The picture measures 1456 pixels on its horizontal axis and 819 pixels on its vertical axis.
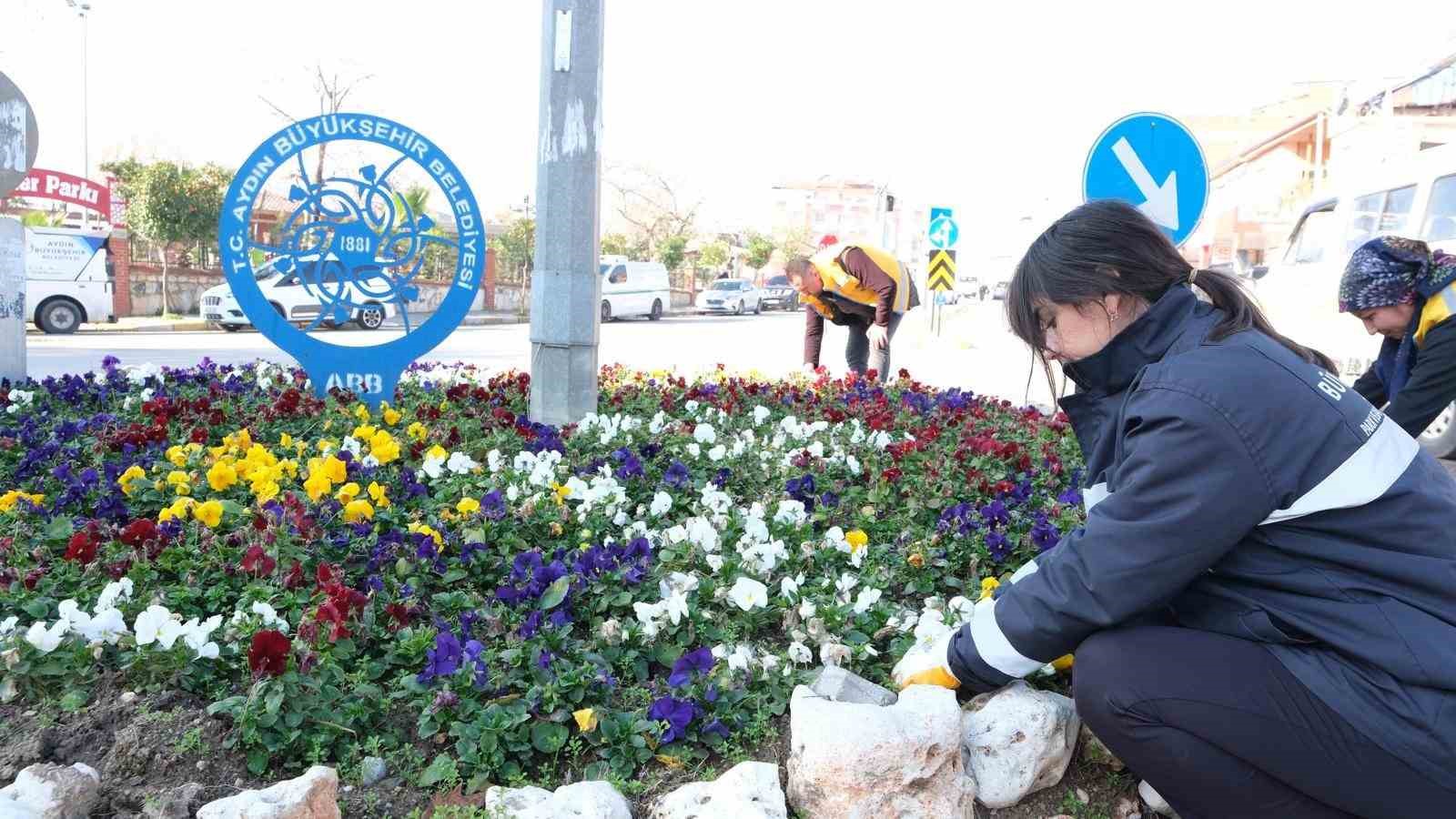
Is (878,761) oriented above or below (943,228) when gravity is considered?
below

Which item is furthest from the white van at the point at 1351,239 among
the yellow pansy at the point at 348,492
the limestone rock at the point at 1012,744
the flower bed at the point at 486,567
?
the yellow pansy at the point at 348,492

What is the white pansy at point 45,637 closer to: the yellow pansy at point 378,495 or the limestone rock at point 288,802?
the limestone rock at point 288,802

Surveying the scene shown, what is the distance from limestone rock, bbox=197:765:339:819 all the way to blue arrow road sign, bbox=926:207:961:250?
694 inches

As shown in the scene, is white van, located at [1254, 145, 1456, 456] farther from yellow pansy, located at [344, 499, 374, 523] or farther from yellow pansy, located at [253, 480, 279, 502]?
yellow pansy, located at [253, 480, 279, 502]

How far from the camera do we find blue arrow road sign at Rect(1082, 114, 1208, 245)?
5.53m

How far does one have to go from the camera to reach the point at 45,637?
2428mm

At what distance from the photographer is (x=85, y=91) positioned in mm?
30547

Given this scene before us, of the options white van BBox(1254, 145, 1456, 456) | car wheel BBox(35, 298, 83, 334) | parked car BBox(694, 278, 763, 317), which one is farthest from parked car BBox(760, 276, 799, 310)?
white van BBox(1254, 145, 1456, 456)

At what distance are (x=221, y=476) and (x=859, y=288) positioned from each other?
228 inches

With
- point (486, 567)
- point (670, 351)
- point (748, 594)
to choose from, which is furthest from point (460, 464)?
point (670, 351)

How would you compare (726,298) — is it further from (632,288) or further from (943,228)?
(943,228)

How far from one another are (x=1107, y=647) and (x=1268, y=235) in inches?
1539

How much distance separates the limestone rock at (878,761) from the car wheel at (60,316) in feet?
69.2

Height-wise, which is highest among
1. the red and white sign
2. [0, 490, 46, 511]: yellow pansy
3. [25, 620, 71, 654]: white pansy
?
the red and white sign
